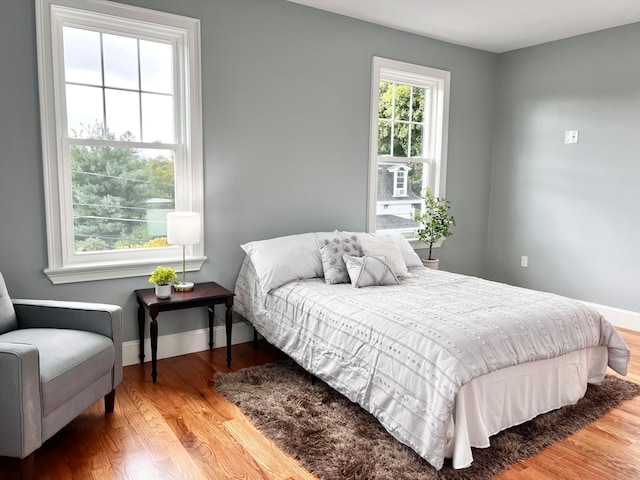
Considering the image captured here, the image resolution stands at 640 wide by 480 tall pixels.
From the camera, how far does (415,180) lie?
15.8 feet

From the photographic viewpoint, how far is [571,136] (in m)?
4.55

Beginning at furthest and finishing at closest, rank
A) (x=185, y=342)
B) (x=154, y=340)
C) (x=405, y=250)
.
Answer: (x=405, y=250)
(x=185, y=342)
(x=154, y=340)

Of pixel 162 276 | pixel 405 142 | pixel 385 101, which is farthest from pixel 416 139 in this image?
pixel 162 276

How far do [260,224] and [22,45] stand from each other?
189cm

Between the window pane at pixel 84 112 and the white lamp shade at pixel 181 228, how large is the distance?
74cm

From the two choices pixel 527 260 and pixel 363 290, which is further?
pixel 527 260

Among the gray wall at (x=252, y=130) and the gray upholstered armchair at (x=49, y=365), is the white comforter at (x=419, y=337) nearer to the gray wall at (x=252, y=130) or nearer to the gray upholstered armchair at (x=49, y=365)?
the gray wall at (x=252, y=130)

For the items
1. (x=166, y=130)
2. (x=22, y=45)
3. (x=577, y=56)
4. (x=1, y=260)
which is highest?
(x=577, y=56)

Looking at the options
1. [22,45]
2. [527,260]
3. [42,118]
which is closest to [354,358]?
[42,118]

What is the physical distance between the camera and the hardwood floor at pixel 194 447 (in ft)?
6.95

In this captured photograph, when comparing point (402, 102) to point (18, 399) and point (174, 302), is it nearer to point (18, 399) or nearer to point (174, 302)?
point (174, 302)

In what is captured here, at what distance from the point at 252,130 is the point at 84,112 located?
1150 millimetres

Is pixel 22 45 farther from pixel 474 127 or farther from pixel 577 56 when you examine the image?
pixel 577 56

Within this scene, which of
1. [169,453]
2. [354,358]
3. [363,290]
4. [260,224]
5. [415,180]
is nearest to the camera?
[169,453]
